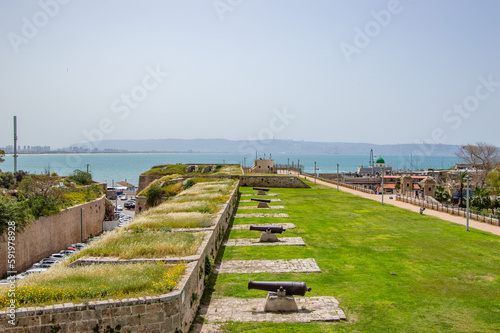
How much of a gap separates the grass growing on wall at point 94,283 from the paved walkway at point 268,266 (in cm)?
427

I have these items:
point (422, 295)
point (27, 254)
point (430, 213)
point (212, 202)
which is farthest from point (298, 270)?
point (430, 213)

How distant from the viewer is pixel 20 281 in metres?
8.45

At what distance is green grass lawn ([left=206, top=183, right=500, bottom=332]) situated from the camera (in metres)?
9.42

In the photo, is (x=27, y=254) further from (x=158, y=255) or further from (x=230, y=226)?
(x=158, y=255)

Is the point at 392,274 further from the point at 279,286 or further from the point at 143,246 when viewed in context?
the point at 143,246

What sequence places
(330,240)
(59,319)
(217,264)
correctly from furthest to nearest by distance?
(330,240)
(217,264)
(59,319)

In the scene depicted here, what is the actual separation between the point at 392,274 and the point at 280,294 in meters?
4.93

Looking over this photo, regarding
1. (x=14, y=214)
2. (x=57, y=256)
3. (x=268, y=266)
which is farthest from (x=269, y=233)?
(x=57, y=256)

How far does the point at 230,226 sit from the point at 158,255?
10859mm

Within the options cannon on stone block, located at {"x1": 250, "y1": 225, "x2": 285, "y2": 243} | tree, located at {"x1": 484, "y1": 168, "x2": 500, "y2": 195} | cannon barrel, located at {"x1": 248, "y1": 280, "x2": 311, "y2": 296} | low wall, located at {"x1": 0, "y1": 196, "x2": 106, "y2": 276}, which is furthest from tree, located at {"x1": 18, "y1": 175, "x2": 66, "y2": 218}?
tree, located at {"x1": 484, "y1": 168, "x2": 500, "y2": 195}

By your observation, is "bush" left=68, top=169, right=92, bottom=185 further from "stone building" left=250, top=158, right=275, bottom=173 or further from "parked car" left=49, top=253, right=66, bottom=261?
"parked car" left=49, top=253, right=66, bottom=261

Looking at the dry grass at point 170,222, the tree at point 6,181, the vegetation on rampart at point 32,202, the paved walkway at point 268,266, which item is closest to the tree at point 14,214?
the vegetation on rampart at point 32,202

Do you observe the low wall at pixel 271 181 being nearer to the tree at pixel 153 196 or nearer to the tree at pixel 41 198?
the tree at pixel 153 196

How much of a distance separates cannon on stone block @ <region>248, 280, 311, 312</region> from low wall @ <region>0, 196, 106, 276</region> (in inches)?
600
